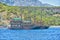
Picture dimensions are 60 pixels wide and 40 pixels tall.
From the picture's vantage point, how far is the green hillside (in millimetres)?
14805

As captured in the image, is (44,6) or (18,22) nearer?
(18,22)

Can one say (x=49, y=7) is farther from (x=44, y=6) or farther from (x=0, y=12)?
(x=0, y=12)

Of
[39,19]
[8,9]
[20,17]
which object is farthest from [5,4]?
[39,19]

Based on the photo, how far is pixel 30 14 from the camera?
15.0m

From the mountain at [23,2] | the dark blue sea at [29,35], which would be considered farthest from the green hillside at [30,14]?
the dark blue sea at [29,35]

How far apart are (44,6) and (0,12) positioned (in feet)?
9.21

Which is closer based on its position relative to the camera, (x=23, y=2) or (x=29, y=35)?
(x=29, y=35)

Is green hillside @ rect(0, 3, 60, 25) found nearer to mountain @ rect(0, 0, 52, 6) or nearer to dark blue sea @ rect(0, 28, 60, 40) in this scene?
mountain @ rect(0, 0, 52, 6)

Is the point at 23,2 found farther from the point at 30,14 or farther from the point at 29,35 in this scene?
the point at 29,35

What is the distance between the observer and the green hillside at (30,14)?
14805 mm

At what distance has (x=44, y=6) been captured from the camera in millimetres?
15336

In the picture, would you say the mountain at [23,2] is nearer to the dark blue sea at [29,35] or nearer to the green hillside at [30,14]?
the green hillside at [30,14]

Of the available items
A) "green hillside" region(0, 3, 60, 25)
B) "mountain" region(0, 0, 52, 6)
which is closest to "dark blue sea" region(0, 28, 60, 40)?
"green hillside" region(0, 3, 60, 25)

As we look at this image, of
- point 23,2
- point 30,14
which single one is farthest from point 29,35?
point 23,2
